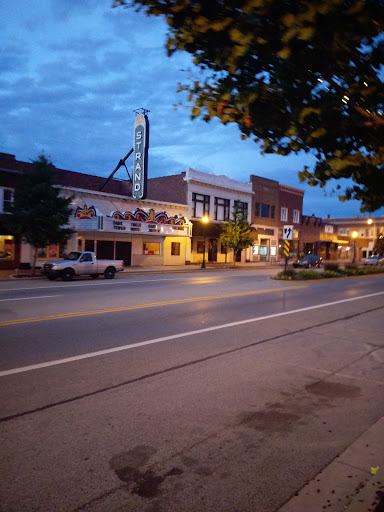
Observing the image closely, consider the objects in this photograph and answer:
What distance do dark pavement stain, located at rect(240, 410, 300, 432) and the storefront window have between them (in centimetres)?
2518

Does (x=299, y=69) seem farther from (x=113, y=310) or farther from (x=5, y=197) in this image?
(x=5, y=197)

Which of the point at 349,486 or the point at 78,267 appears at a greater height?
the point at 78,267

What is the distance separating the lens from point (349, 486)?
338 cm

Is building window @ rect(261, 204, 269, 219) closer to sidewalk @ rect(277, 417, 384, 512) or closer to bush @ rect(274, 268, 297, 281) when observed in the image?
bush @ rect(274, 268, 297, 281)

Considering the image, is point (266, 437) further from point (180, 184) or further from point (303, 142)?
point (180, 184)

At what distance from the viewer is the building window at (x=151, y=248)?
36062mm

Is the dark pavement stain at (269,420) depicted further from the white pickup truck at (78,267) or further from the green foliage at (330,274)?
the green foliage at (330,274)

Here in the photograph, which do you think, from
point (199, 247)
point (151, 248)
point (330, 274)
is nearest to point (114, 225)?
point (151, 248)

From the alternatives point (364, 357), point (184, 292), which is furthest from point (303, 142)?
point (184, 292)

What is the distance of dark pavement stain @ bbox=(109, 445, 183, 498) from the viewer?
11.0 feet

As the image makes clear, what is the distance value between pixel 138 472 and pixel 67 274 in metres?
18.9

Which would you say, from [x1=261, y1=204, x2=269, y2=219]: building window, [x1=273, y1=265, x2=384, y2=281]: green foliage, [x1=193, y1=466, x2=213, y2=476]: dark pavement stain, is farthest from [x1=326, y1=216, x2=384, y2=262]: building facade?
[x1=193, y1=466, x2=213, y2=476]: dark pavement stain

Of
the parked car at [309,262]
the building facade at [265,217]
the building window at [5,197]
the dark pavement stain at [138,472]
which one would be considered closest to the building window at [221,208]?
the building facade at [265,217]

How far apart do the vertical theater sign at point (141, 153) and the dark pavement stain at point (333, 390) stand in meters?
28.4
